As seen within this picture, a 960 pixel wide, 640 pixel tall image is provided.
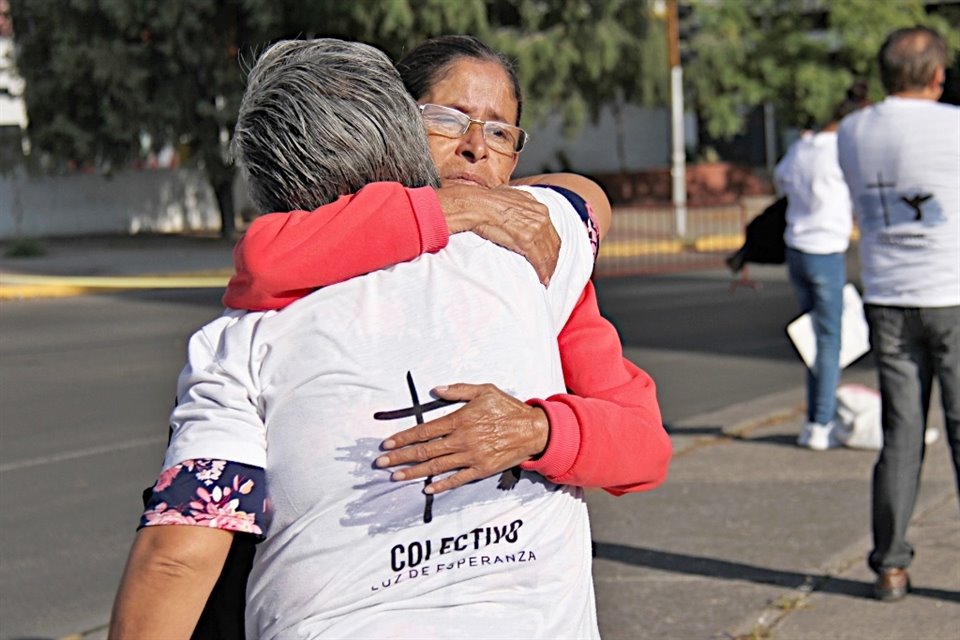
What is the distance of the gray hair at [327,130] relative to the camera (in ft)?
6.15

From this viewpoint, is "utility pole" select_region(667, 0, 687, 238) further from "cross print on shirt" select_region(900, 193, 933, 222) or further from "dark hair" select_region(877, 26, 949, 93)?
"cross print on shirt" select_region(900, 193, 933, 222)

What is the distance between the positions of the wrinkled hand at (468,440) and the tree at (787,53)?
28636mm

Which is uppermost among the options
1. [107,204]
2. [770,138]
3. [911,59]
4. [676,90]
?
[911,59]

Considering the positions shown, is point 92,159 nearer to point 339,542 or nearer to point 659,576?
point 659,576

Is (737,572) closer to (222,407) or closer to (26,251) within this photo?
(222,407)

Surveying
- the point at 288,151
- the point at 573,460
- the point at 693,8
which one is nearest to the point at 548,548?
the point at 573,460

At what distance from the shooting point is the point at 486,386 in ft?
6.02

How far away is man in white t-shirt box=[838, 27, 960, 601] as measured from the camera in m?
4.70

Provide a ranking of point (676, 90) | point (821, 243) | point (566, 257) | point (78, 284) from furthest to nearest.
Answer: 1. point (676, 90)
2. point (78, 284)
3. point (821, 243)
4. point (566, 257)

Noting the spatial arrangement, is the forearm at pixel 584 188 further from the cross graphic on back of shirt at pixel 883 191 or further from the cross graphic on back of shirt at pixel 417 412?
the cross graphic on back of shirt at pixel 883 191

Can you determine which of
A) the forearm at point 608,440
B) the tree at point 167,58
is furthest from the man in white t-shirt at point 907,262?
the tree at point 167,58

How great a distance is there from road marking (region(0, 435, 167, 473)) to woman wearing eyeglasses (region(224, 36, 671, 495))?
A: 235 inches

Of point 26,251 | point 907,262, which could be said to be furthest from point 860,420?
point 26,251

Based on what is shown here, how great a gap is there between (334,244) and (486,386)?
Result: 0.27 m
